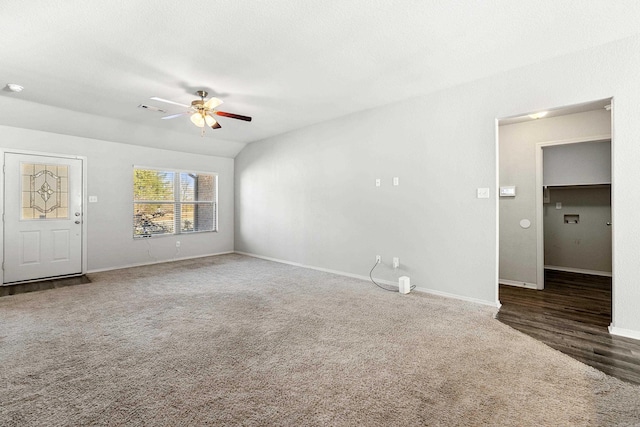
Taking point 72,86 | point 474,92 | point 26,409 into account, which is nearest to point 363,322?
point 26,409

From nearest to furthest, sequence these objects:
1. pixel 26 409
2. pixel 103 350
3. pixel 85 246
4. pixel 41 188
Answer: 1. pixel 26 409
2. pixel 103 350
3. pixel 41 188
4. pixel 85 246

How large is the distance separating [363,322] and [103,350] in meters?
2.29

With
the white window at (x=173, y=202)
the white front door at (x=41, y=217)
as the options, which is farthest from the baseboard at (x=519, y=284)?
the white front door at (x=41, y=217)

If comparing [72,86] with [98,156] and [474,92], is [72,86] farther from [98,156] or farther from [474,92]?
[474,92]

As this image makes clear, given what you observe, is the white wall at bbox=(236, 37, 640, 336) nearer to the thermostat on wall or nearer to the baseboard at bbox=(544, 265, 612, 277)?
the thermostat on wall

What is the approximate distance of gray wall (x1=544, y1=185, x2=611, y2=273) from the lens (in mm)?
5180

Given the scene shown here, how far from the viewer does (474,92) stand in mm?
3674

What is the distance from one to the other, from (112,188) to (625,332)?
741 centimetres

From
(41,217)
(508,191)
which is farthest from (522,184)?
(41,217)

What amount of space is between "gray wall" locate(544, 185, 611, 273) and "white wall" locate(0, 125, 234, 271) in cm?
729

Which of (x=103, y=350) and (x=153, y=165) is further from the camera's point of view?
(x=153, y=165)

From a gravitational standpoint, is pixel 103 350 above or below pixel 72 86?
below

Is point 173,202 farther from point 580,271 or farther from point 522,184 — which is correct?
point 580,271

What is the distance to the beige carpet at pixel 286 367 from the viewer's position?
5.70ft
